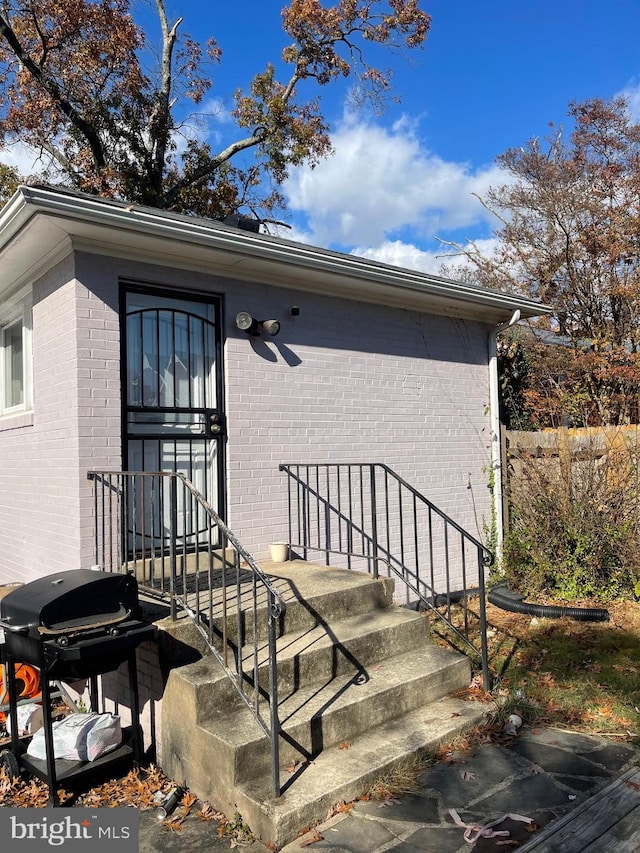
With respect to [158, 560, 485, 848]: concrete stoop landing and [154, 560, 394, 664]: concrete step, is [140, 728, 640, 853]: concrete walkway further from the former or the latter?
[154, 560, 394, 664]: concrete step

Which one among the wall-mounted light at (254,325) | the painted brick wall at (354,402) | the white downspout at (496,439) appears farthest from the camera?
the white downspout at (496,439)

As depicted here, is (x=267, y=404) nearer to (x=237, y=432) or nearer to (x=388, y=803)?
(x=237, y=432)

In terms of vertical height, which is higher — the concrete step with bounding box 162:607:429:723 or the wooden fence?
the wooden fence

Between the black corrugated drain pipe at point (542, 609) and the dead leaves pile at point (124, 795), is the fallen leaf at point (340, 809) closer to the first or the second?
the dead leaves pile at point (124, 795)

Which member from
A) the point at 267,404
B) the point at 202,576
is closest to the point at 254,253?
the point at 267,404

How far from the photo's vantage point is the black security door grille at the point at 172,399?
4777 millimetres

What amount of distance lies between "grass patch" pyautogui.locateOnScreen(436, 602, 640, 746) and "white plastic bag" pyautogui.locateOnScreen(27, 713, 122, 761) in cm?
233

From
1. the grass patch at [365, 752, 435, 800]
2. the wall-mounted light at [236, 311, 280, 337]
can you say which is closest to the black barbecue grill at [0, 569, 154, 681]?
the grass patch at [365, 752, 435, 800]

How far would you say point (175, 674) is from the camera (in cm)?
335

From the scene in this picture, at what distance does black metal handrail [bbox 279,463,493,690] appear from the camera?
5.34 metres

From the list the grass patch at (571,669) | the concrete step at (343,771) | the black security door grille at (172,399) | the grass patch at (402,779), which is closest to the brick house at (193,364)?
the black security door grille at (172,399)

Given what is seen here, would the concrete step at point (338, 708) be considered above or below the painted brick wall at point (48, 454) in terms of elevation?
below

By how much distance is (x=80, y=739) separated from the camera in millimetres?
3328

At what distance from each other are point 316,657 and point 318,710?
0.38 meters
